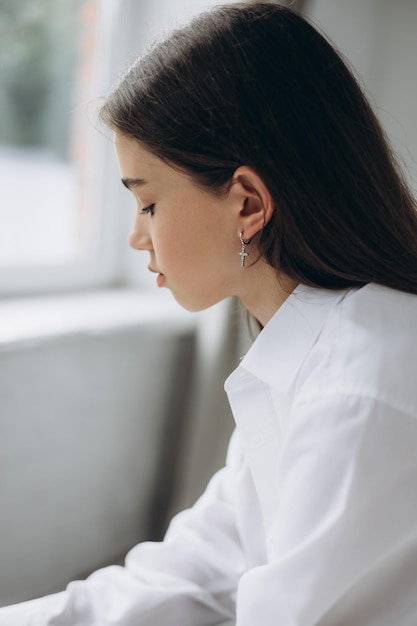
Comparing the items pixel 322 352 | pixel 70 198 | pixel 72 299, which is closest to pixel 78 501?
pixel 72 299

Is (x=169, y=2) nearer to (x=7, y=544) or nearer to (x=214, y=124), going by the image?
(x=214, y=124)

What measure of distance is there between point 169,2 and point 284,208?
101 cm

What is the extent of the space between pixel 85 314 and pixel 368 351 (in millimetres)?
854

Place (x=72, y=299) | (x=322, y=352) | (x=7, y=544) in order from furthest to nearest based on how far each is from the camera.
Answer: (x=72, y=299)
(x=7, y=544)
(x=322, y=352)

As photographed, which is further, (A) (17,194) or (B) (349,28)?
(A) (17,194)

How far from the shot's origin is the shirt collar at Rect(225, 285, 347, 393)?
89 centimetres

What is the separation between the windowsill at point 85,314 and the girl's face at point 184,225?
433mm

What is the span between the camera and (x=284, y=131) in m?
0.87

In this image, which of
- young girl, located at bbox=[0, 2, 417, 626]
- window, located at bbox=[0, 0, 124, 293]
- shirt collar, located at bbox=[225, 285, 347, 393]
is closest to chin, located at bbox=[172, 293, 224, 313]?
young girl, located at bbox=[0, 2, 417, 626]

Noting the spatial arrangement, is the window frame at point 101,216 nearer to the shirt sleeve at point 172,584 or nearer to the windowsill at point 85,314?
the windowsill at point 85,314

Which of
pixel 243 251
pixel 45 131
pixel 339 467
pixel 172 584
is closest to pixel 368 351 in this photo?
pixel 339 467

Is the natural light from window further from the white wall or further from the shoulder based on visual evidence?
the shoulder

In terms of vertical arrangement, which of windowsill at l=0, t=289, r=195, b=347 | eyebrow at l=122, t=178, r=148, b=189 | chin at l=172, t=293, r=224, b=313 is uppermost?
eyebrow at l=122, t=178, r=148, b=189

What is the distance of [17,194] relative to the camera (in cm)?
170
